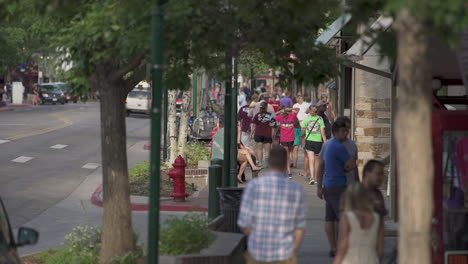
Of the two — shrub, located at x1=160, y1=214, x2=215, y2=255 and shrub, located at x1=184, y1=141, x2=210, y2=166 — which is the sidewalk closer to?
shrub, located at x1=160, y1=214, x2=215, y2=255

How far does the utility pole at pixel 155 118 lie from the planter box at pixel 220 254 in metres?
1.65

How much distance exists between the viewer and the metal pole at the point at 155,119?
710 cm

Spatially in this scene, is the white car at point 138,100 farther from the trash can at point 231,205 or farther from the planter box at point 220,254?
the planter box at point 220,254

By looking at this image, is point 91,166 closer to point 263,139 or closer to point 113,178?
point 263,139

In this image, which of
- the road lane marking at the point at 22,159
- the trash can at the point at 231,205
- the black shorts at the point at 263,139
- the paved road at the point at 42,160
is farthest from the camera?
the road lane marking at the point at 22,159

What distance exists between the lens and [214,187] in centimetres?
1225

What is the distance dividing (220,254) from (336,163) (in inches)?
84.5

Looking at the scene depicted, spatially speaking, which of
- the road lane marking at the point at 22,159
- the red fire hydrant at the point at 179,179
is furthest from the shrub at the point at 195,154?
the red fire hydrant at the point at 179,179

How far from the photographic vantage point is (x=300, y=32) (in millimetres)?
9359

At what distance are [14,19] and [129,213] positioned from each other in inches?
111

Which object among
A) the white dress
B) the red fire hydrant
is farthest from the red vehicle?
the red fire hydrant

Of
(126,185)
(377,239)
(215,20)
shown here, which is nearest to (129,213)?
(126,185)

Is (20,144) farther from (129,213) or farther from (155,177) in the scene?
(155,177)

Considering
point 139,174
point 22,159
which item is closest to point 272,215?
point 139,174
